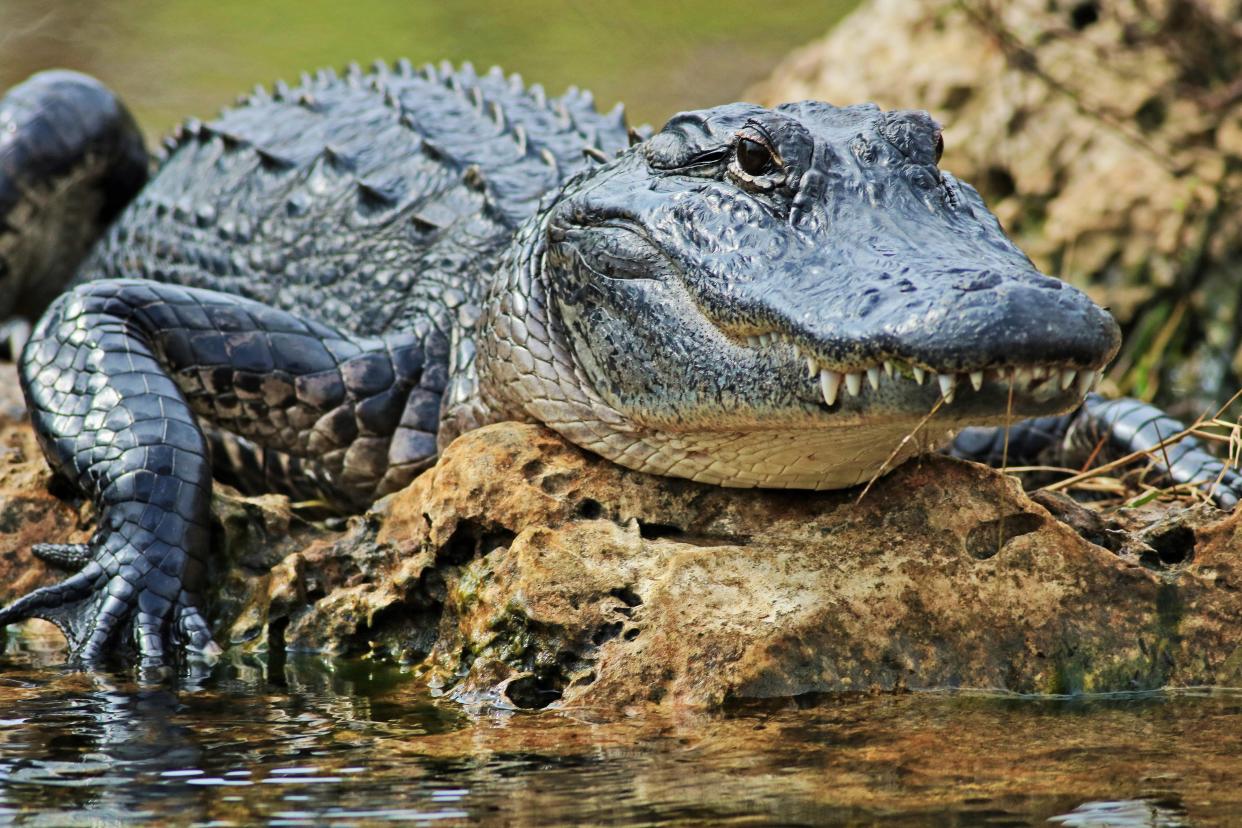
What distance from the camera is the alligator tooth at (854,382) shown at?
2693mm

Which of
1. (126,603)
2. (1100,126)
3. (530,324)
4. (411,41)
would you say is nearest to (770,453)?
(530,324)

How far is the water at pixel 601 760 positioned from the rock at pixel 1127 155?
3.68 m

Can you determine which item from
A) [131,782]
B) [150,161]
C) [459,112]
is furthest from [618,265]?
[150,161]

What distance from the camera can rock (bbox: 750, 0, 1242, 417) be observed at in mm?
6508

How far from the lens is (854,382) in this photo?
2.70 metres

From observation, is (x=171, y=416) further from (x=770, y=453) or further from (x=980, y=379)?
(x=980, y=379)

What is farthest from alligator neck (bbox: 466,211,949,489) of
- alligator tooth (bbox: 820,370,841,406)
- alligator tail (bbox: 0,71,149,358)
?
alligator tail (bbox: 0,71,149,358)

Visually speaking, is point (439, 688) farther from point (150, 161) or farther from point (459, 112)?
point (150, 161)

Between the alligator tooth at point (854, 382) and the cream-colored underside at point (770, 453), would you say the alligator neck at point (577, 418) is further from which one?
the alligator tooth at point (854, 382)

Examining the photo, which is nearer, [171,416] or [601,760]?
[601,760]

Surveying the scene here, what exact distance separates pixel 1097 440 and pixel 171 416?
104 inches

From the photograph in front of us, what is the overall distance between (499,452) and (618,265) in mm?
499

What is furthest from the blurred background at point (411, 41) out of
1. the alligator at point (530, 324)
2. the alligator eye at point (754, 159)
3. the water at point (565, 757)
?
the water at point (565, 757)

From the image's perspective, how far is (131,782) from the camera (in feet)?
7.45
